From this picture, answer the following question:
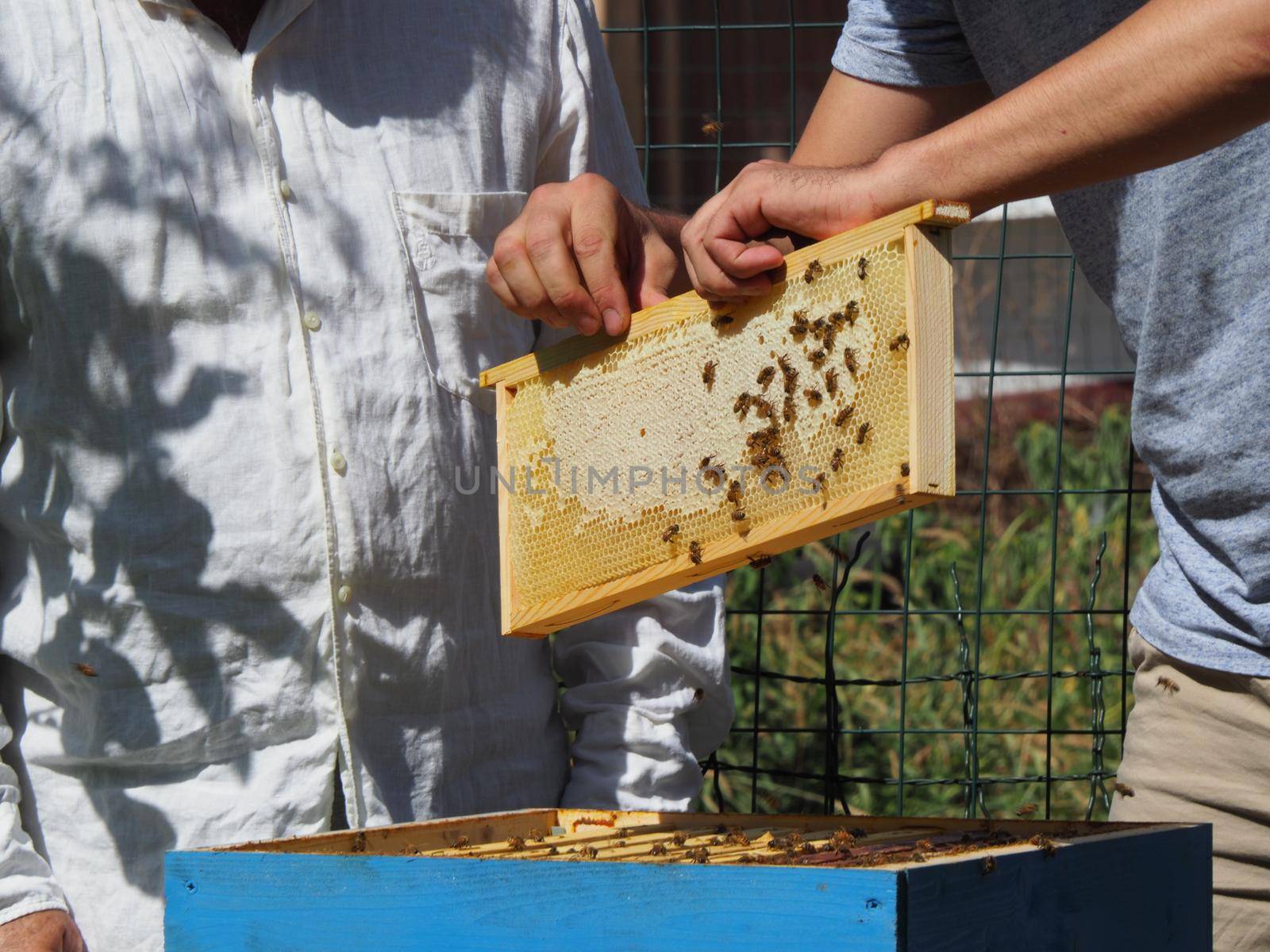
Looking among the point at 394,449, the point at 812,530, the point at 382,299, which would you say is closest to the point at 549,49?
the point at 382,299

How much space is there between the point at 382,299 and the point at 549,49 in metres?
0.56

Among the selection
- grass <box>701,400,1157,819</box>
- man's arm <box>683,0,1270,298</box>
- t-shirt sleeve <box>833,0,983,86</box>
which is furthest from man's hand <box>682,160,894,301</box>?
grass <box>701,400,1157,819</box>

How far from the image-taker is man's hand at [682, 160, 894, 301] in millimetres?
1562

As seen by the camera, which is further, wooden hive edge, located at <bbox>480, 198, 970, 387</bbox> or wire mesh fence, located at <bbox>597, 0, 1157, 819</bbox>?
wire mesh fence, located at <bbox>597, 0, 1157, 819</bbox>

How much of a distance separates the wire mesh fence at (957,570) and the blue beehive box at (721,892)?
1.30m

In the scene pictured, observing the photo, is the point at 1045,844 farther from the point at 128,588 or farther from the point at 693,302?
the point at 128,588

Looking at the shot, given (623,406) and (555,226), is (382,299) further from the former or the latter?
(623,406)

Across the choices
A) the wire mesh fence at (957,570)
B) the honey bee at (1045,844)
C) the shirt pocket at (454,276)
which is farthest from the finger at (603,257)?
the wire mesh fence at (957,570)

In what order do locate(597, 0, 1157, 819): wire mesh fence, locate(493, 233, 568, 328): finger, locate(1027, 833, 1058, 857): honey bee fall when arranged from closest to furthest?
locate(1027, 833, 1058, 857): honey bee
locate(493, 233, 568, 328): finger
locate(597, 0, 1157, 819): wire mesh fence

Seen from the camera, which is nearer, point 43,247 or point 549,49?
point 43,247

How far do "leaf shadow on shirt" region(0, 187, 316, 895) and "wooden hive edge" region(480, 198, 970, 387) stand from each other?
414mm

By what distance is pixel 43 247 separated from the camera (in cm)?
179

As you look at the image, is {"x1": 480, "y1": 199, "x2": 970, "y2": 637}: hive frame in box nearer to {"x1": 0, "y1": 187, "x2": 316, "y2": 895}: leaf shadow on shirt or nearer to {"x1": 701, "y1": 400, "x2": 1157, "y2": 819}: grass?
{"x1": 0, "y1": 187, "x2": 316, "y2": 895}: leaf shadow on shirt

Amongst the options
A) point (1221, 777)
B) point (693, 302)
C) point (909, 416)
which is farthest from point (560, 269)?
point (1221, 777)
